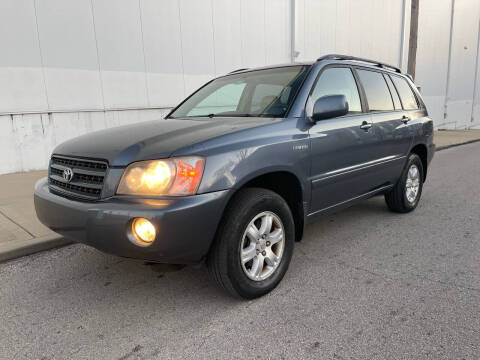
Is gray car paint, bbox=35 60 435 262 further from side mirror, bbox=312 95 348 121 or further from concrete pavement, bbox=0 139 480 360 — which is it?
concrete pavement, bbox=0 139 480 360

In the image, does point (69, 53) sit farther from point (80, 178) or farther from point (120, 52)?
point (80, 178)

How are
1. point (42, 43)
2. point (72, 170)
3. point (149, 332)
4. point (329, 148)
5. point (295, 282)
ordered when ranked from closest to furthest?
point (149, 332)
point (72, 170)
point (295, 282)
point (329, 148)
point (42, 43)

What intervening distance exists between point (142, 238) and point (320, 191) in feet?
5.26

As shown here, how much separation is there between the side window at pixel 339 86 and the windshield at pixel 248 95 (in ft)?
0.61

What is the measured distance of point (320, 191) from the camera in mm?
3256

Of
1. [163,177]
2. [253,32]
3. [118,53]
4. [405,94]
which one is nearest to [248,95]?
[163,177]

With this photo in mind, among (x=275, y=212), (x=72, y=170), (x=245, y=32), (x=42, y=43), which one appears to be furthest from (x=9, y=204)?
(x=245, y=32)

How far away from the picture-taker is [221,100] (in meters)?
3.89

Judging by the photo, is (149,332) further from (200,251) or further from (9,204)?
(9,204)

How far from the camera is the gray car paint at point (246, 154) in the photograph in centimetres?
238

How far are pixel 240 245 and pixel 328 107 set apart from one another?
4.35ft

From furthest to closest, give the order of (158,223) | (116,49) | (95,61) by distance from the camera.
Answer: (116,49)
(95,61)
(158,223)

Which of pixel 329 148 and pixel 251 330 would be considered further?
pixel 329 148

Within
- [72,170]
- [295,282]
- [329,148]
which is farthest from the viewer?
[329,148]
